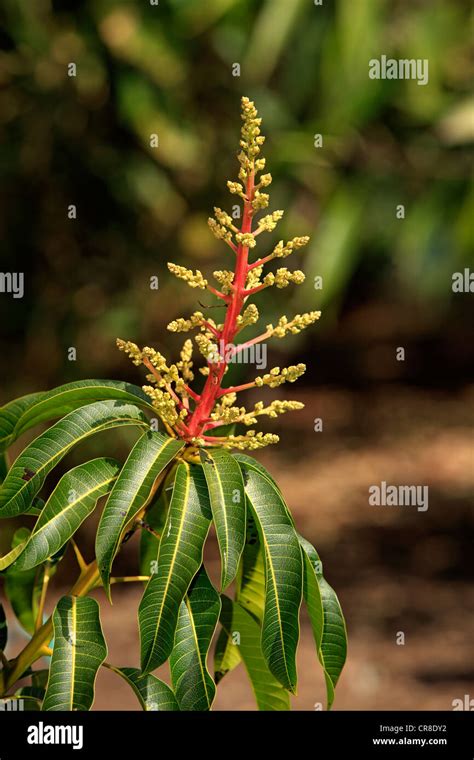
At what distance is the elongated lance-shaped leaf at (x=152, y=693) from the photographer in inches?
46.5

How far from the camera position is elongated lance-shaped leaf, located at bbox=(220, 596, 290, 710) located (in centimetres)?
131

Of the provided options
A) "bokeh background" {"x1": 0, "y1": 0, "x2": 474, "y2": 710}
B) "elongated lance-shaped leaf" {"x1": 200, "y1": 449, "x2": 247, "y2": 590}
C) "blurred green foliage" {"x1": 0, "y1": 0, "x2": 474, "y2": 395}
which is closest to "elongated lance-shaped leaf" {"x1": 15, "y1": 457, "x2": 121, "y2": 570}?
"elongated lance-shaped leaf" {"x1": 200, "y1": 449, "x2": 247, "y2": 590}

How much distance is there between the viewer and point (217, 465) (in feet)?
3.62

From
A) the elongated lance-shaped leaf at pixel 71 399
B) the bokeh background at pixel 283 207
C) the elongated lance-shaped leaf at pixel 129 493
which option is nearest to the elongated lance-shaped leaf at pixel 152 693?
the elongated lance-shaped leaf at pixel 129 493

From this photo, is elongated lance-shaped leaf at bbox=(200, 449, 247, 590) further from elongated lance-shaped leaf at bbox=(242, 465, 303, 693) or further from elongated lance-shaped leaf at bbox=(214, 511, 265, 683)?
elongated lance-shaped leaf at bbox=(214, 511, 265, 683)

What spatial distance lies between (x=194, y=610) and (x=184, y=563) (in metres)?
0.09

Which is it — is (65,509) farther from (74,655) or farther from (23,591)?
(23,591)

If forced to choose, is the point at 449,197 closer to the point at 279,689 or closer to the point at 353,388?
the point at 353,388

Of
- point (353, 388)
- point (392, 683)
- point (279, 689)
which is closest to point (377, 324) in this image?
point (353, 388)

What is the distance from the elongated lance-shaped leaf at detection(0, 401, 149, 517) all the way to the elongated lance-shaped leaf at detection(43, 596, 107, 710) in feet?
0.42

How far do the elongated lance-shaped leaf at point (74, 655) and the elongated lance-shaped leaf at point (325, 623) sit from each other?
0.79ft

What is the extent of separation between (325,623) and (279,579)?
123mm

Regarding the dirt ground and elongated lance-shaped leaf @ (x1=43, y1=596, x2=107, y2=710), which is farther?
the dirt ground

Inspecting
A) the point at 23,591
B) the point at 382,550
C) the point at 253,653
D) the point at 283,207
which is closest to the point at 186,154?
the point at 283,207
